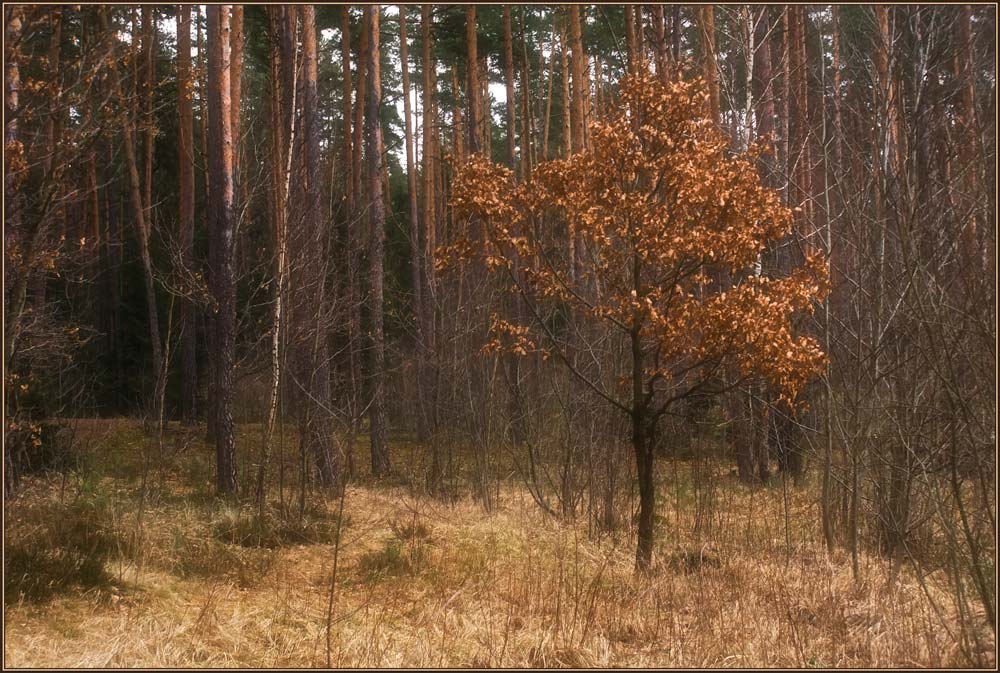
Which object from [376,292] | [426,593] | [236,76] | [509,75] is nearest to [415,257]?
[376,292]

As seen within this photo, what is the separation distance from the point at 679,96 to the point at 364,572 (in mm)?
4879

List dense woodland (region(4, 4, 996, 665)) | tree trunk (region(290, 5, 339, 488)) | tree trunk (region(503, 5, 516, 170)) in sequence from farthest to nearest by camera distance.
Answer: tree trunk (region(503, 5, 516, 170))
tree trunk (region(290, 5, 339, 488))
dense woodland (region(4, 4, 996, 665))

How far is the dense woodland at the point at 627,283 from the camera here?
5.71m

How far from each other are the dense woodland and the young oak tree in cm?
3

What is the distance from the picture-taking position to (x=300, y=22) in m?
11.5

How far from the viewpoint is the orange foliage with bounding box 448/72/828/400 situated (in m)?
6.68

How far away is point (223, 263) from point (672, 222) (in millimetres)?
5365

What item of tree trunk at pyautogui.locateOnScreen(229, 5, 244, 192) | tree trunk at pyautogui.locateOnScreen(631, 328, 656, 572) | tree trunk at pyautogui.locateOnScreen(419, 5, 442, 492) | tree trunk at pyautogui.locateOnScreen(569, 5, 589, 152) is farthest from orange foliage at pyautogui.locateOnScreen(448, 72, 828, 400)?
tree trunk at pyautogui.locateOnScreen(569, 5, 589, 152)

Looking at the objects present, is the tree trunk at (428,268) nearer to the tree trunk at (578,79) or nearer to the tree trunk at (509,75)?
the tree trunk at (509,75)

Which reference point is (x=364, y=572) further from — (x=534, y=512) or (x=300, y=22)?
(x=300, y=22)

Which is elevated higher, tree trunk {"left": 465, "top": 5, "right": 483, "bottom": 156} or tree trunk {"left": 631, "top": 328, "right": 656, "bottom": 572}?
tree trunk {"left": 465, "top": 5, "right": 483, "bottom": 156}

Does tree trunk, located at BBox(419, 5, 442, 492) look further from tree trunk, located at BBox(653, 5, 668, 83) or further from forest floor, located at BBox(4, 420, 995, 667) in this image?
tree trunk, located at BBox(653, 5, 668, 83)

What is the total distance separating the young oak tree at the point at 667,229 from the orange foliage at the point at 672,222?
0.04 feet

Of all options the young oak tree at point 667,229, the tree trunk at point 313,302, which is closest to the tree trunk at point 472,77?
the tree trunk at point 313,302
